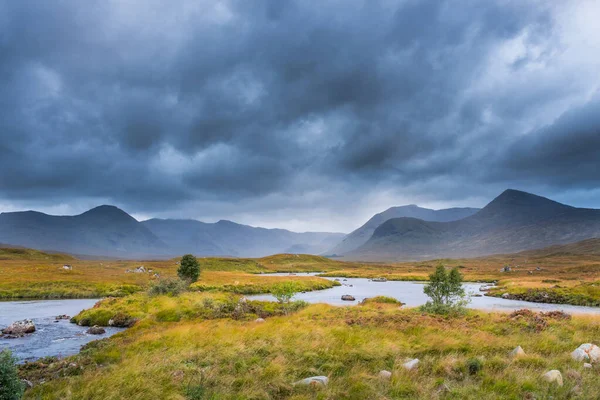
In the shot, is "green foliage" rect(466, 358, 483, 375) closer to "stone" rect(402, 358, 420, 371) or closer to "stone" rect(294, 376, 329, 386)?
"stone" rect(402, 358, 420, 371)

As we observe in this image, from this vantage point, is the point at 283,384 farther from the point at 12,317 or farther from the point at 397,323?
the point at 12,317

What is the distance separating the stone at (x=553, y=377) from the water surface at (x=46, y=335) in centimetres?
2116

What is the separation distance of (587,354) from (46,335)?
121 ft

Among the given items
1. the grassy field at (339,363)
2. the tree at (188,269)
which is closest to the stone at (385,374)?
the grassy field at (339,363)

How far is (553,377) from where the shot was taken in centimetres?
1248

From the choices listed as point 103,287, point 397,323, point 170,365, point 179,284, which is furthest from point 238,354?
point 103,287

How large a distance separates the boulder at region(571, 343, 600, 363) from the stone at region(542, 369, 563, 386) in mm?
3537

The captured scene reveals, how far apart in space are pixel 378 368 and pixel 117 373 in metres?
10.1

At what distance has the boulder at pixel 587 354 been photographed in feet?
49.5

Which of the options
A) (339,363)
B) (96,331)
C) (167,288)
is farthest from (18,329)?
(339,363)

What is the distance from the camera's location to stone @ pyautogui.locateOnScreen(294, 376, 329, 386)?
1248 centimetres

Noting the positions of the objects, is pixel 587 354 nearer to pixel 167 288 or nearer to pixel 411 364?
pixel 411 364

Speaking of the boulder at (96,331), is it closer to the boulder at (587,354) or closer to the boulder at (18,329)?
the boulder at (18,329)

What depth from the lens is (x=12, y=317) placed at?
3975 centimetres
